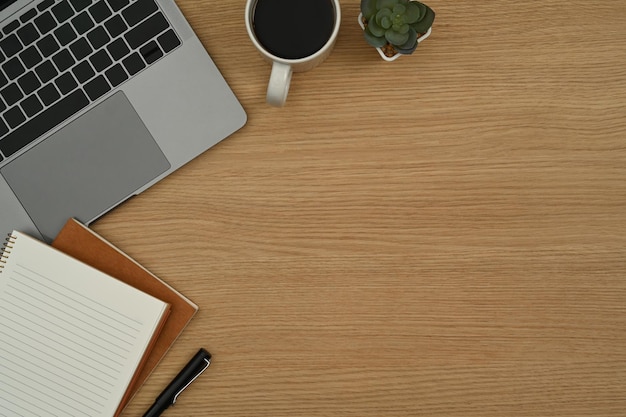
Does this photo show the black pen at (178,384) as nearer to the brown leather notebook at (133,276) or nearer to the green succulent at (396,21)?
the brown leather notebook at (133,276)

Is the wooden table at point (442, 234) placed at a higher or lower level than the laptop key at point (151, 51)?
lower

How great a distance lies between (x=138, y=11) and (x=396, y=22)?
32 centimetres

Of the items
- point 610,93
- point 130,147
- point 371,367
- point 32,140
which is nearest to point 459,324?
point 371,367

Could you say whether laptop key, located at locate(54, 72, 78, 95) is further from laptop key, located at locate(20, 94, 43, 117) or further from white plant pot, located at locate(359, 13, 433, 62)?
white plant pot, located at locate(359, 13, 433, 62)

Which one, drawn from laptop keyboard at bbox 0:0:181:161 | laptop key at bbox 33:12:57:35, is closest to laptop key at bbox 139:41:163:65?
laptop keyboard at bbox 0:0:181:161

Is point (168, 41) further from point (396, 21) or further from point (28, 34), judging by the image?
point (396, 21)

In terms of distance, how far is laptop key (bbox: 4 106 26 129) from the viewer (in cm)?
74

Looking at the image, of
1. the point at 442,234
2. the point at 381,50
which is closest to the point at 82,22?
the point at 381,50

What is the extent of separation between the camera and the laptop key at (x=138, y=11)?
2.44 feet

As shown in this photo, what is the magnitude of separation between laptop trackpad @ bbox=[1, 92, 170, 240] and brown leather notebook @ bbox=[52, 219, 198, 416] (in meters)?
0.02

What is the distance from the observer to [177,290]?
76 centimetres

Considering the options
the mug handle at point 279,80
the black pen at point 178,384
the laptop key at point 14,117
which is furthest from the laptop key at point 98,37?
the black pen at point 178,384

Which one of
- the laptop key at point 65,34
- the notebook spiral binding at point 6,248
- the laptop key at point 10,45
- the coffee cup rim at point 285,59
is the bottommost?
the notebook spiral binding at point 6,248

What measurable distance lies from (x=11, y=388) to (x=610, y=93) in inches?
32.8
